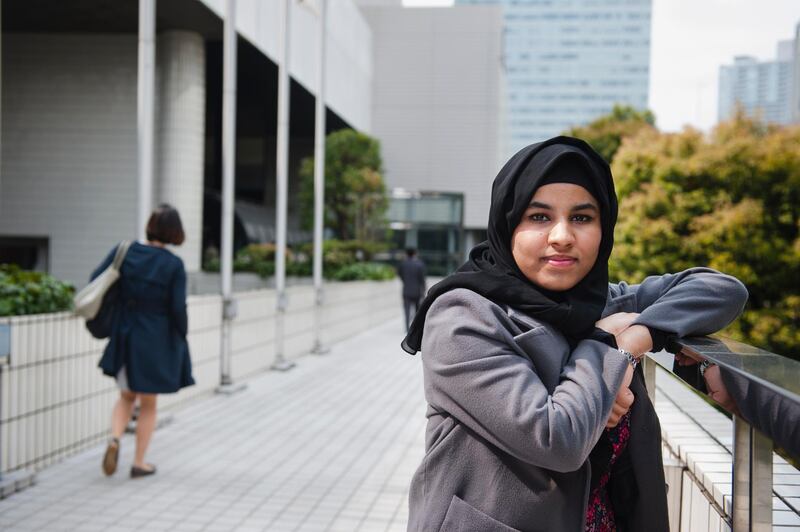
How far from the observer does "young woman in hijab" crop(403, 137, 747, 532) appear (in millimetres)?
1440

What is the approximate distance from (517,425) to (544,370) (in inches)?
6.6

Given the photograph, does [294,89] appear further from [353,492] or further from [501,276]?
[501,276]

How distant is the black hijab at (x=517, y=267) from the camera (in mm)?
1552

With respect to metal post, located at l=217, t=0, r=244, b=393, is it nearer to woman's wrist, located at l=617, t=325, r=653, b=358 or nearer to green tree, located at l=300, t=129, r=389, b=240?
woman's wrist, located at l=617, t=325, r=653, b=358

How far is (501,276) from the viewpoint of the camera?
1.58 meters

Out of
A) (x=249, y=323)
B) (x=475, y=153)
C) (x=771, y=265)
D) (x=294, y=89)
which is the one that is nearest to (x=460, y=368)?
(x=249, y=323)

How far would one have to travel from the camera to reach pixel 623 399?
5.05ft

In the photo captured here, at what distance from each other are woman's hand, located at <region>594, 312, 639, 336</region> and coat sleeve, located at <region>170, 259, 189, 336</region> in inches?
158

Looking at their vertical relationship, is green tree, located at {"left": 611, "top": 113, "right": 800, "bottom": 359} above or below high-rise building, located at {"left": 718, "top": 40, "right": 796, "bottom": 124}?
below

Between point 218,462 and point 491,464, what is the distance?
15.3 ft

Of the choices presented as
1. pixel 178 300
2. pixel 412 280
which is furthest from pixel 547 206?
pixel 412 280

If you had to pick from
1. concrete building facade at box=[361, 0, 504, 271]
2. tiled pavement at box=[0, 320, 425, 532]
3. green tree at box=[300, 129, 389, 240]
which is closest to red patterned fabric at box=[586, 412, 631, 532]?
tiled pavement at box=[0, 320, 425, 532]

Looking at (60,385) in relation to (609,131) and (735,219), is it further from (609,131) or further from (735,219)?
(609,131)

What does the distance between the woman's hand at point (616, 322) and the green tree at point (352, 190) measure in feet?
73.9
